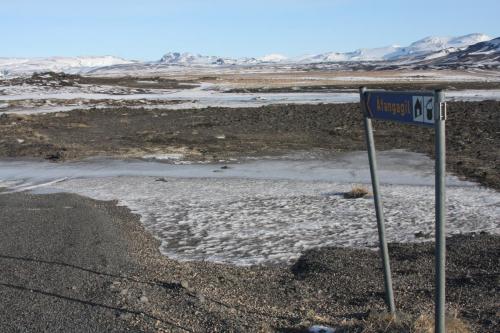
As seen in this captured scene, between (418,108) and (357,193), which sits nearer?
(418,108)

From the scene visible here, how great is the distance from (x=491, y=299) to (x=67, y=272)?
4.56m

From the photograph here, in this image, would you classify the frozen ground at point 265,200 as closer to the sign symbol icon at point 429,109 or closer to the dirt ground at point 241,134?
the dirt ground at point 241,134

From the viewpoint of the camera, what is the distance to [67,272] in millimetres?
6898

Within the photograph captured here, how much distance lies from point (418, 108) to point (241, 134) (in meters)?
21.1

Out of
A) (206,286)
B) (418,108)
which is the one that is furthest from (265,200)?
(418,108)

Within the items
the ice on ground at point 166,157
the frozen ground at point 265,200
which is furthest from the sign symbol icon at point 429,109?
the ice on ground at point 166,157

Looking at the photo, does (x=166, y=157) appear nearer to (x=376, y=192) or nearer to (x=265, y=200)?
(x=265, y=200)

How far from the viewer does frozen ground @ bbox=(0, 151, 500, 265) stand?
941cm

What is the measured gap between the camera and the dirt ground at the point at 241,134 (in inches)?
778

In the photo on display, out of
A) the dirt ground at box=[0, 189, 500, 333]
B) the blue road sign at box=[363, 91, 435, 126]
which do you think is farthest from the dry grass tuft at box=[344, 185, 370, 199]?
the blue road sign at box=[363, 91, 435, 126]

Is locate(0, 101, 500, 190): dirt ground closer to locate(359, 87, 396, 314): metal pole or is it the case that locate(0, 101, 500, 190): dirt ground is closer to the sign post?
locate(359, 87, 396, 314): metal pole

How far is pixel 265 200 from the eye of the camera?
40.9 ft

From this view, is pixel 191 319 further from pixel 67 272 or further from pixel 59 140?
pixel 59 140

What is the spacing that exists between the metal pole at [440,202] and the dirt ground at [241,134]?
10.2m
